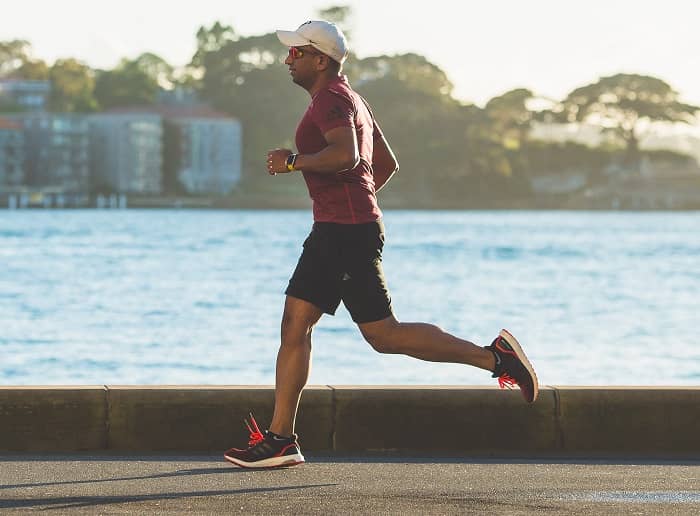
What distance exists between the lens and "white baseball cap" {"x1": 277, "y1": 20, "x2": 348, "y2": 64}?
6.05m

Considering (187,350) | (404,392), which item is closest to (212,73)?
(187,350)

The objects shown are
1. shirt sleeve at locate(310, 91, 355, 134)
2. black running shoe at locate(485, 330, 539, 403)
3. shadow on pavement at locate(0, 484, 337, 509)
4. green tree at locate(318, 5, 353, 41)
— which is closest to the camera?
shadow on pavement at locate(0, 484, 337, 509)

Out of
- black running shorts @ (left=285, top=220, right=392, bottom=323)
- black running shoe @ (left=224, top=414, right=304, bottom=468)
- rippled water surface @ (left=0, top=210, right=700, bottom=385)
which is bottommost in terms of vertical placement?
rippled water surface @ (left=0, top=210, right=700, bottom=385)

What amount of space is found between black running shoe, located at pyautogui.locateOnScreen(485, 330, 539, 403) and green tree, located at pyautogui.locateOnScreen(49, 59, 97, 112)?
166 metres

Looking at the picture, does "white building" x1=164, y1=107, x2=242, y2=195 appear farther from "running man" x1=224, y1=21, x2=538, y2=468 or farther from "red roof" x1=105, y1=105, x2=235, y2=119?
"running man" x1=224, y1=21, x2=538, y2=468

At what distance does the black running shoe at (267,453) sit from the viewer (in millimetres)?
6148

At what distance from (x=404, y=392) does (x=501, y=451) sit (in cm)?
47

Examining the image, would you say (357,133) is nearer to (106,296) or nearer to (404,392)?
(404,392)

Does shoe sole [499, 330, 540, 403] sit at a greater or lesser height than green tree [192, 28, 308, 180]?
lesser

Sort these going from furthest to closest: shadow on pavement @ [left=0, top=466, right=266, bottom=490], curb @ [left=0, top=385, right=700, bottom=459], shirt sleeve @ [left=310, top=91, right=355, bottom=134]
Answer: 1. curb @ [left=0, top=385, right=700, bottom=459]
2. shirt sleeve @ [left=310, top=91, right=355, bottom=134]
3. shadow on pavement @ [left=0, top=466, right=266, bottom=490]

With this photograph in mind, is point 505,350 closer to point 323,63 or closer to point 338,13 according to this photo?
point 323,63

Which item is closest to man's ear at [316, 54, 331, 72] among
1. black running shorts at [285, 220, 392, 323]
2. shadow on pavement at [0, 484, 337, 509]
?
black running shorts at [285, 220, 392, 323]

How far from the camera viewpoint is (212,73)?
→ 17112 centimetres

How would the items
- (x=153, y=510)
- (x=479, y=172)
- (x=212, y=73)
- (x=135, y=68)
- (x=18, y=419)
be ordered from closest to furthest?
(x=153, y=510) → (x=18, y=419) → (x=479, y=172) → (x=212, y=73) → (x=135, y=68)
